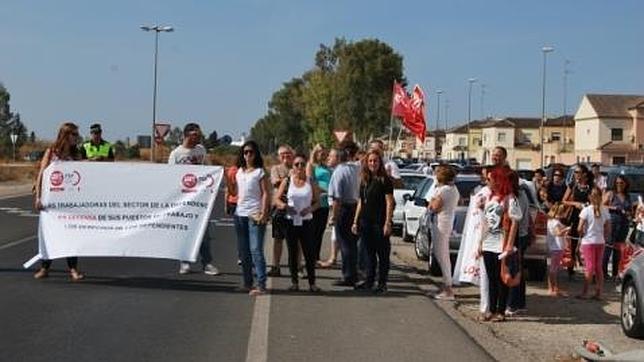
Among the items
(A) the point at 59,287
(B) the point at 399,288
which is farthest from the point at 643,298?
(A) the point at 59,287

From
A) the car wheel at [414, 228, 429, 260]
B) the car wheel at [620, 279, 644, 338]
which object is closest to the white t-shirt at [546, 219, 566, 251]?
the car wheel at [414, 228, 429, 260]

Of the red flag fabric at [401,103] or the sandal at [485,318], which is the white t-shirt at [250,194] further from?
the red flag fabric at [401,103]

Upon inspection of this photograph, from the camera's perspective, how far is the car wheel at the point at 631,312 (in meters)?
8.83

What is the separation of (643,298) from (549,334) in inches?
37.7

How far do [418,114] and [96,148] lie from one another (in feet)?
54.8

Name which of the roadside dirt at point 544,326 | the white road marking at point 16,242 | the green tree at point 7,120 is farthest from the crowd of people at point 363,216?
the green tree at point 7,120

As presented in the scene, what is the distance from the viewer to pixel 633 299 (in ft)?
29.8

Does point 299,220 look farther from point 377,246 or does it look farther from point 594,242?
point 594,242

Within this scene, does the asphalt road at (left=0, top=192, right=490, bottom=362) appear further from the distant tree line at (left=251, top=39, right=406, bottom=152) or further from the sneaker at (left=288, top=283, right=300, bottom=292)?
the distant tree line at (left=251, top=39, right=406, bottom=152)

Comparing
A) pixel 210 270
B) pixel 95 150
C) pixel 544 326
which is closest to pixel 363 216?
pixel 210 270

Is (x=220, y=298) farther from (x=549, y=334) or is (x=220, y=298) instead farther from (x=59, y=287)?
(x=549, y=334)

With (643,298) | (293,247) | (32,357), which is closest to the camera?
(32,357)

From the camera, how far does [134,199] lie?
1133 centimetres

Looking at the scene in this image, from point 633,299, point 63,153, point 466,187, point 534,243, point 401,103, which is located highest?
point 401,103
